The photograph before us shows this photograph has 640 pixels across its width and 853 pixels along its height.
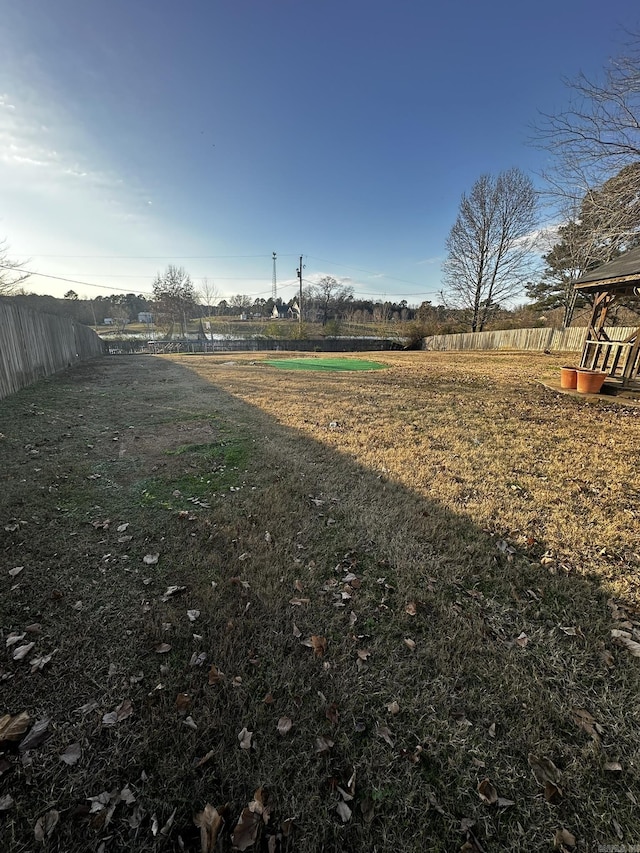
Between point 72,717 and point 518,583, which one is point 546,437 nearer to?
point 518,583

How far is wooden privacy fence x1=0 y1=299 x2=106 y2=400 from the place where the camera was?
7.94 metres

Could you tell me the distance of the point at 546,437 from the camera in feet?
18.1

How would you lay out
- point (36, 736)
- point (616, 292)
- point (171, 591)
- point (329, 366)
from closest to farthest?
point (36, 736), point (171, 591), point (616, 292), point (329, 366)

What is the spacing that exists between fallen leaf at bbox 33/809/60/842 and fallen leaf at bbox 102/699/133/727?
0.31 m

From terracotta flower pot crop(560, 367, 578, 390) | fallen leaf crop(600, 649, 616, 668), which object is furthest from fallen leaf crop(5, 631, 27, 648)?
terracotta flower pot crop(560, 367, 578, 390)

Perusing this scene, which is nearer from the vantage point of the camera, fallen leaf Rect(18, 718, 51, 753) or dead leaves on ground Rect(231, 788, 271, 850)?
dead leaves on ground Rect(231, 788, 271, 850)

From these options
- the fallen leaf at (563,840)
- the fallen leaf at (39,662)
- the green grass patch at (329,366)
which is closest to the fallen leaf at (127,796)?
the fallen leaf at (39,662)

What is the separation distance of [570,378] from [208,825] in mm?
10219

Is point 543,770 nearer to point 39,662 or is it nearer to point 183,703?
point 183,703

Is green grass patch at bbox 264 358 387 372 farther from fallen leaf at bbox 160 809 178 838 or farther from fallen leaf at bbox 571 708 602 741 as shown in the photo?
fallen leaf at bbox 160 809 178 838

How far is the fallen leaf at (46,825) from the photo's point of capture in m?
1.26

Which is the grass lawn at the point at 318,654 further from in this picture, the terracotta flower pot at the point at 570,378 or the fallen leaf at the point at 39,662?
the terracotta flower pot at the point at 570,378

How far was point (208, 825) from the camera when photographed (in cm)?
132

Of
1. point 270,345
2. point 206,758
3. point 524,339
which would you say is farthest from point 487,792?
point 270,345
